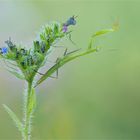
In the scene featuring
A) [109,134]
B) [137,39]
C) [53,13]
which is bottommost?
[109,134]

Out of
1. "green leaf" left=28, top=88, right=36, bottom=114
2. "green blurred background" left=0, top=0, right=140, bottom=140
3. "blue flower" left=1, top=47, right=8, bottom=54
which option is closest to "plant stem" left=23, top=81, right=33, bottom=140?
"green leaf" left=28, top=88, right=36, bottom=114

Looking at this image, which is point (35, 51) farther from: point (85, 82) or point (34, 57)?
point (85, 82)

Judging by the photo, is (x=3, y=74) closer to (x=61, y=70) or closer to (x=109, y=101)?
(x=61, y=70)

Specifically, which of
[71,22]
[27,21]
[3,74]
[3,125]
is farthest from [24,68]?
[27,21]

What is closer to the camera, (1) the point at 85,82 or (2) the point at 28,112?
(2) the point at 28,112

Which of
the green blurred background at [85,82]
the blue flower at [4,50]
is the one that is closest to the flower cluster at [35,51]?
the blue flower at [4,50]

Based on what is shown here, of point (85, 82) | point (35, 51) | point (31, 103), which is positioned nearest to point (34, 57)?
point (35, 51)
